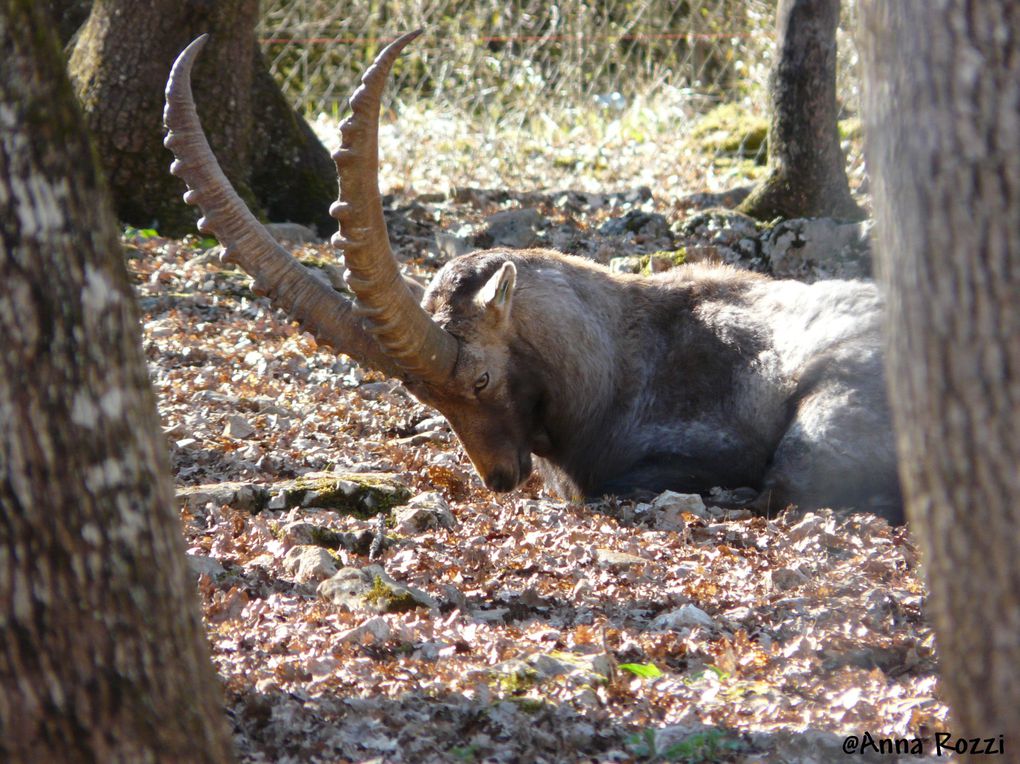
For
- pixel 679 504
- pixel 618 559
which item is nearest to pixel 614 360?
pixel 679 504

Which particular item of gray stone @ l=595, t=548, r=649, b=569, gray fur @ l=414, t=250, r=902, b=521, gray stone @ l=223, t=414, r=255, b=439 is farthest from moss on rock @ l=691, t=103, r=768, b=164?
gray stone @ l=595, t=548, r=649, b=569

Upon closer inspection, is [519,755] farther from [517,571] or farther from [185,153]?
[185,153]

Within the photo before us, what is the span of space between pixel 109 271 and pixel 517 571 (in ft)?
10.2

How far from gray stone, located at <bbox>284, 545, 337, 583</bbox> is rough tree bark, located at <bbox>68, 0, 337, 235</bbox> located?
6.47 metres

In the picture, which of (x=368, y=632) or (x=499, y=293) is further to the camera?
(x=499, y=293)

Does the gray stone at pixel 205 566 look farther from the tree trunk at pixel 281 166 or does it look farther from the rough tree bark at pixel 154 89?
the tree trunk at pixel 281 166

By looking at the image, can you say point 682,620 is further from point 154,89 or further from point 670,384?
point 154,89

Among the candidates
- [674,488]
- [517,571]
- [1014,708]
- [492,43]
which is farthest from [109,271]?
[492,43]

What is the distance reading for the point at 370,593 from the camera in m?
4.93

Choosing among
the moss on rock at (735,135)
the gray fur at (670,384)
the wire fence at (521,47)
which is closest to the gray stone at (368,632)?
the gray fur at (670,384)

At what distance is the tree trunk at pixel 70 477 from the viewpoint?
2.59 meters

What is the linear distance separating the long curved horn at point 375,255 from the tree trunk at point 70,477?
2586 millimetres

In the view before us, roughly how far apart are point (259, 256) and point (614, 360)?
223 centimetres

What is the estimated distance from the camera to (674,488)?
703cm
